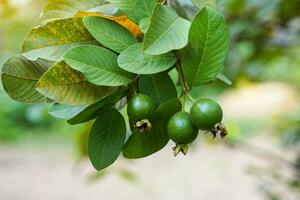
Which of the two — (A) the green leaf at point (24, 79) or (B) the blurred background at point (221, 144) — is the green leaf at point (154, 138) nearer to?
(A) the green leaf at point (24, 79)

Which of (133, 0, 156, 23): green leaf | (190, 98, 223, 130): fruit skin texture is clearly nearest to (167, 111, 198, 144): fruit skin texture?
(190, 98, 223, 130): fruit skin texture

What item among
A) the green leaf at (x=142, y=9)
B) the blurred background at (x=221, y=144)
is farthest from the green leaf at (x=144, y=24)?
the blurred background at (x=221, y=144)

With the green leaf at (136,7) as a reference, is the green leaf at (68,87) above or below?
below

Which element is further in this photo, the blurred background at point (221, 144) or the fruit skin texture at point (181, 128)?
the blurred background at point (221, 144)

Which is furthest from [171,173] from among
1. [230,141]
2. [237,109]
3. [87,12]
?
[87,12]

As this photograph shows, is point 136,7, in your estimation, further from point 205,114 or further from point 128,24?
point 205,114

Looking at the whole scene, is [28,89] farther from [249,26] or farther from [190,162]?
[190,162]
